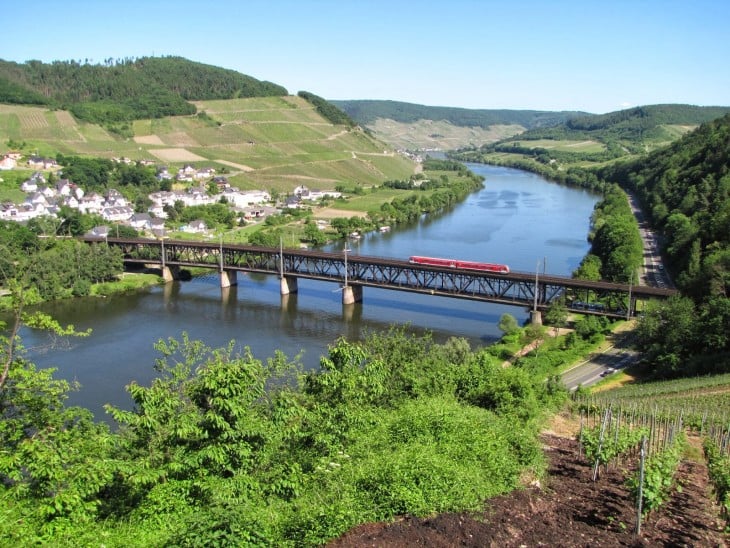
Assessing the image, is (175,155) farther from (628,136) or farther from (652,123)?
(652,123)

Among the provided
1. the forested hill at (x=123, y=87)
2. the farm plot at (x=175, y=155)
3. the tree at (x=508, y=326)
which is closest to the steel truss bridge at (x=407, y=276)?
the tree at (x=508, y=326)

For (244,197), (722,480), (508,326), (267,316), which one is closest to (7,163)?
(244,197)

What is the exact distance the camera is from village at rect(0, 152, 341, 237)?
61.6 m

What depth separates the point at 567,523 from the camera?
30.7ft

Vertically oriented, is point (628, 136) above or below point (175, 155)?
above

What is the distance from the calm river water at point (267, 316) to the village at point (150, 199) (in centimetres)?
1534

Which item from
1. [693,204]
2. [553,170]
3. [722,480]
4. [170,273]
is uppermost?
[553,170]

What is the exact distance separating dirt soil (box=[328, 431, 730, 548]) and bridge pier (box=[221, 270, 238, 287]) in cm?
3648

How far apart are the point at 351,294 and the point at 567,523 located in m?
31.9

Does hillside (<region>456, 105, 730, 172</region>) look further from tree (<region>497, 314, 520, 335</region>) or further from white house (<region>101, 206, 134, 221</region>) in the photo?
tree (<region>497, 314, 520, 335</region>)

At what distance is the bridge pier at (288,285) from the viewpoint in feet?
143

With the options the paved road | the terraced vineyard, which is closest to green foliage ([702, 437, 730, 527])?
the terraced vineyard

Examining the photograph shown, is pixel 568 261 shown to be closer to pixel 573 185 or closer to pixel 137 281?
pixel 137 281

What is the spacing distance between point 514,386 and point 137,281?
1472 inches
